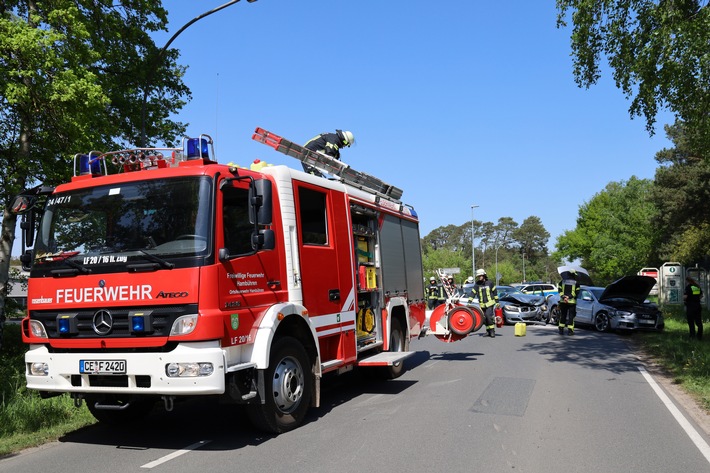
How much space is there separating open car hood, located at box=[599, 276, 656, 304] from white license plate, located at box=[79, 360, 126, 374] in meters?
16.0

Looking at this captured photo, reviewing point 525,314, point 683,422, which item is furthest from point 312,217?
point 525,314

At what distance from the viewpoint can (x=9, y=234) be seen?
1298cm

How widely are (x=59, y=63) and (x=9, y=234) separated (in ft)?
14.2

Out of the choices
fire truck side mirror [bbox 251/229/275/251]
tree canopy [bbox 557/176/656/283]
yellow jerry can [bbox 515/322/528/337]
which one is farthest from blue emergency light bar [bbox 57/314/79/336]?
tree canopy [bbox 557/176/656/283]

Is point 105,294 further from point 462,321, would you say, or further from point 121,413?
point 462,321

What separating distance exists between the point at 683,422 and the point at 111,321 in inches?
248

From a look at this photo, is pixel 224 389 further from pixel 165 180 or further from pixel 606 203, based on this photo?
pixel 606 203

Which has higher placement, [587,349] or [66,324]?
[66,324]

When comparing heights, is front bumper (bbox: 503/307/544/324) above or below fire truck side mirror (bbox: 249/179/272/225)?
below

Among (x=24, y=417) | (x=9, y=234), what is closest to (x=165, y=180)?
(x=24, y=417)

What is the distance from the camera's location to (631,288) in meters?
18.4

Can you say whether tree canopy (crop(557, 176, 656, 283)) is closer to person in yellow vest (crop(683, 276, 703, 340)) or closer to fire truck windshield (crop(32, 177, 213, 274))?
person in yellow vest (crop(683, 276, 703, 340))

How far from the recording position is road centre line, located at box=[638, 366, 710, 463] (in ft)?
19.0

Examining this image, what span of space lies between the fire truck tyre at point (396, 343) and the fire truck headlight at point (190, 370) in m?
4.67
